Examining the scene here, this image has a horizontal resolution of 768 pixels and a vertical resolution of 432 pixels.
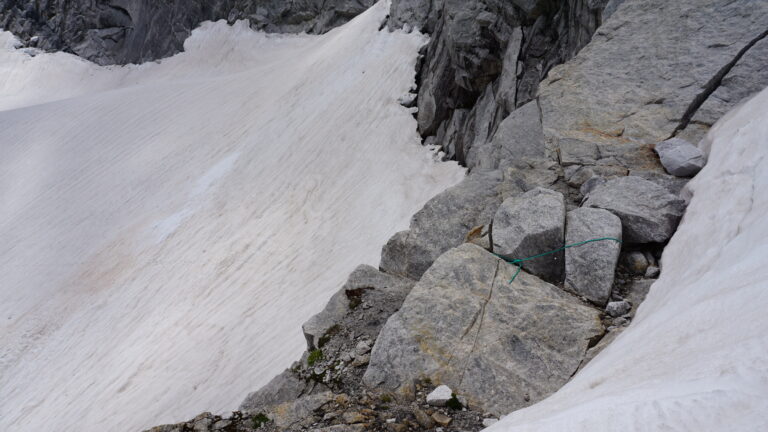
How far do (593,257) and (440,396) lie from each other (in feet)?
7.24

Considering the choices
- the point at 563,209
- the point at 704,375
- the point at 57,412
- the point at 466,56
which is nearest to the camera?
the point at 704,375

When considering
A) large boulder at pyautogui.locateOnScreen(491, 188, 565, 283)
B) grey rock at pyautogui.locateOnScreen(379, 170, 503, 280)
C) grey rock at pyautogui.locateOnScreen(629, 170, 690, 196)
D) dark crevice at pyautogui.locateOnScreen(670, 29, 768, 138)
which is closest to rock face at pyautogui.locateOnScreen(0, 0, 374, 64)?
grey rock at pyautogui.locateOnScreen(379, 170, 503, 280)

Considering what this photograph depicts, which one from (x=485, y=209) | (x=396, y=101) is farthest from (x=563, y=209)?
(x=396, y=101)

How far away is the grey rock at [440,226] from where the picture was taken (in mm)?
6996

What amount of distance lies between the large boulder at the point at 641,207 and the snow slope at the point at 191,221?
241 inches

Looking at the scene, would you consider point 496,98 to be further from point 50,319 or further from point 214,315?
point 50,319

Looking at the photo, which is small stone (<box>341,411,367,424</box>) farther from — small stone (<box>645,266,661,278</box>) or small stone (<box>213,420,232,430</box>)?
small stone (<box>645,266,661,278</box>)

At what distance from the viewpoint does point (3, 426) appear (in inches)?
487

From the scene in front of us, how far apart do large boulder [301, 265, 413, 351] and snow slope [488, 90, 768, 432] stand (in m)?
2.99

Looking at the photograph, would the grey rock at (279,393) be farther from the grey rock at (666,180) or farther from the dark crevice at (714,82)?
the dark crevice at (714,82)

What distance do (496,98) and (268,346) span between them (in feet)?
31.3

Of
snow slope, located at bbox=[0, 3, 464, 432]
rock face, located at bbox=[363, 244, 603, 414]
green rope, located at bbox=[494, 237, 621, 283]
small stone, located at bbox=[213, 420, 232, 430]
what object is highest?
green rope, located at bbox=[494, 237, 621, 283]

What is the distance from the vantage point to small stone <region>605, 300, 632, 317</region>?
496cm

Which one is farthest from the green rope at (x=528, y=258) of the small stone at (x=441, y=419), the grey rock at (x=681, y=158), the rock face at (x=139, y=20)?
the rock face at (x=139, y=20)
